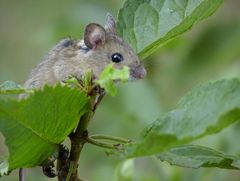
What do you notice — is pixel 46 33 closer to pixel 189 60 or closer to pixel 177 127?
pixel 189 60

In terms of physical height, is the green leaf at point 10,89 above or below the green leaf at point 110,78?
above

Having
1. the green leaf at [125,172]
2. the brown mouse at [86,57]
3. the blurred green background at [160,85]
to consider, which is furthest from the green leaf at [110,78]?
the blurred green background at [160,85]

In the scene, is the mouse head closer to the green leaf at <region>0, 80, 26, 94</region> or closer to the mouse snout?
the mouse snout

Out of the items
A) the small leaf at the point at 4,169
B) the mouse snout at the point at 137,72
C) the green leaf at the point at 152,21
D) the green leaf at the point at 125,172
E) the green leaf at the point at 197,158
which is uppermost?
the mouse snout at the point at 137,72

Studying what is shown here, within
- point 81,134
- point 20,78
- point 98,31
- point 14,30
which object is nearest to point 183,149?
point 81,134

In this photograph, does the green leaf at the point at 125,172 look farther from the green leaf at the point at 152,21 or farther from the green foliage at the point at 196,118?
the green foliage at the point at 196,118

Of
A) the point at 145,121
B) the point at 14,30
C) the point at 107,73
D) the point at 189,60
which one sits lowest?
the point at 107,73
